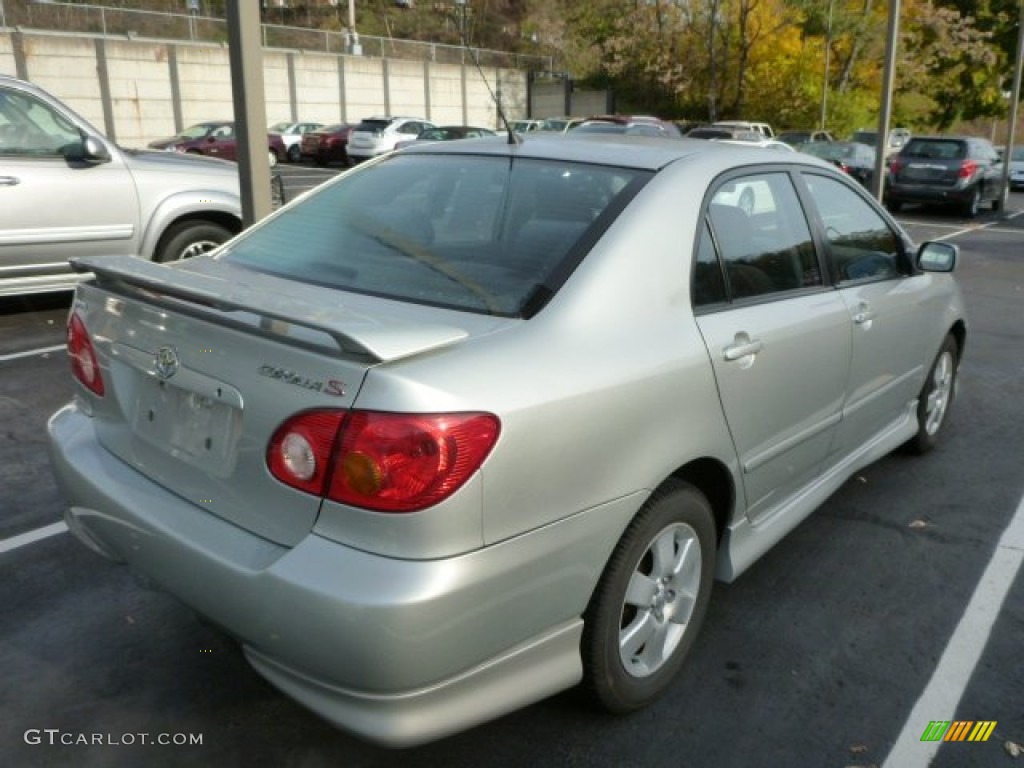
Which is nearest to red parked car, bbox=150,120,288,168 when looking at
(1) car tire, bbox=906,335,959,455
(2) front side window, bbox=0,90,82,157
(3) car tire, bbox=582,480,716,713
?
(2) front side window, bbox=0,90,82,157

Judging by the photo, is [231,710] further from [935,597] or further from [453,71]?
[453,71]

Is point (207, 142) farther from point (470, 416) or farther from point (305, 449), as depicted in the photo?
point (470, 416)

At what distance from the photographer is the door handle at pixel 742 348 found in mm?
2783

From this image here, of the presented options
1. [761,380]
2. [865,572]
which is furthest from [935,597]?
[761,380]

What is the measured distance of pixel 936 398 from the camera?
4.91m

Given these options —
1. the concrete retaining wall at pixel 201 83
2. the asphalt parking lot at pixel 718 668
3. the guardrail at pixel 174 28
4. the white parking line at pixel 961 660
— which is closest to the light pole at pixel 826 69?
the concrete retaining wall at pixel 201 83

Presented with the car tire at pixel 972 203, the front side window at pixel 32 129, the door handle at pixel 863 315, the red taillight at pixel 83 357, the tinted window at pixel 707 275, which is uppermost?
the front side window at pixel 32 129

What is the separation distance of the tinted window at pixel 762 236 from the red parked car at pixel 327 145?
27.3 meters

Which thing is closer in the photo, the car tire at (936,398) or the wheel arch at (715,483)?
the wheel arch at (715,483)

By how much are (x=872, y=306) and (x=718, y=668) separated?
5.45 ft

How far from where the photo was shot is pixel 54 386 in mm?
5652

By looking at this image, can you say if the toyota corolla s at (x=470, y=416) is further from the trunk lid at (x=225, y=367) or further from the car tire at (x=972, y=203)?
the car tire at (x=972, y=203)

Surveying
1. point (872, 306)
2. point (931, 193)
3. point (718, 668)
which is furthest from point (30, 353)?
point (931, 193)

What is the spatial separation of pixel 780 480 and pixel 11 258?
5842 millimetres
